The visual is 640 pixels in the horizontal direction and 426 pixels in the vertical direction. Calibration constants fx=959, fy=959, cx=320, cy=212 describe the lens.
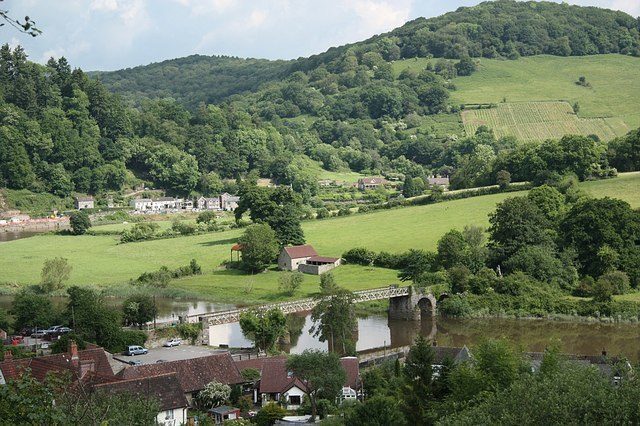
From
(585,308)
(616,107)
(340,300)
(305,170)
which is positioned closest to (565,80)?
(616,107)

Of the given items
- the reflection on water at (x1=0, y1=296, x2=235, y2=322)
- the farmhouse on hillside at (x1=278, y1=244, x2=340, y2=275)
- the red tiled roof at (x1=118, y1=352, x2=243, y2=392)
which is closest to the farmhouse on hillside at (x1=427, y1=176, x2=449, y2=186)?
the farmhouse on hillside at (x1=278, y1=244, x2=340, y2=275)

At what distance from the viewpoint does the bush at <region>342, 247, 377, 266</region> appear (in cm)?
6625

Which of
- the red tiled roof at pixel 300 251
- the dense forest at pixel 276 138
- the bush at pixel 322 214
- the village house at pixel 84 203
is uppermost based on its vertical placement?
the dense forest at pixel 276 138

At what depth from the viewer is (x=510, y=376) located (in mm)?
28141

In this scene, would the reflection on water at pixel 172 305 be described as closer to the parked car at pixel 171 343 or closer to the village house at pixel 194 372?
the parked car at pixel 171 343

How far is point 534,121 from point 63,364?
11666cm

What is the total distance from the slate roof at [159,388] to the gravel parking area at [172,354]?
743 cm

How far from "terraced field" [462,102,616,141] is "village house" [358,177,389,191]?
24849mm

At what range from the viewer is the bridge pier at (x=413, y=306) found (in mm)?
55344

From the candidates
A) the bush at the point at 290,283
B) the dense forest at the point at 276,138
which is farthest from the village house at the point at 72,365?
the dense forest at the point at 276,138

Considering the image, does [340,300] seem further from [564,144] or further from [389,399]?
[564,144]

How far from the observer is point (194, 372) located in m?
35.4

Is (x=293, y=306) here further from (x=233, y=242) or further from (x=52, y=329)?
(x=233, y=242)

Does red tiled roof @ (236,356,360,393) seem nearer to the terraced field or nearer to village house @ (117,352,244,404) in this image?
village house @ (117,352,244,404)
